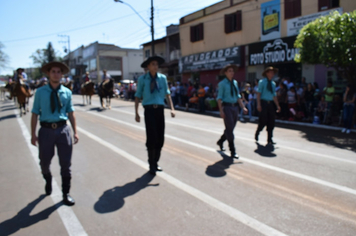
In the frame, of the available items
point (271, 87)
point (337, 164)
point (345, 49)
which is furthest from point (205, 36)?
point (337, 164)

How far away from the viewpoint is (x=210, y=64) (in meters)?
24.7

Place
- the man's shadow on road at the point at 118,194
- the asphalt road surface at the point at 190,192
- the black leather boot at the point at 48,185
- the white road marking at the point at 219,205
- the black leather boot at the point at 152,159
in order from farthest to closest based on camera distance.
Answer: the black leather boot at the point at 152,159 < the black leather boot at the point at 48,185 < the man's shadow on road at the point at 118,194 < the asphalt road surface at the point at 190,192 < the white road marking at the point at 219,205

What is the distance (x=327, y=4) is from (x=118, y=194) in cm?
1582

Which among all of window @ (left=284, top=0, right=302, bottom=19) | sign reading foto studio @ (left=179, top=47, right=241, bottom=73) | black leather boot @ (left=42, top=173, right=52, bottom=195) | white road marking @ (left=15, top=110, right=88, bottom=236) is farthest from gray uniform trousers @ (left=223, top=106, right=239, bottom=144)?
sign reading foto studio @ (left=179, top=47, right=241, bottom=73)

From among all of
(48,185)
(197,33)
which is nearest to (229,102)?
(48,185)

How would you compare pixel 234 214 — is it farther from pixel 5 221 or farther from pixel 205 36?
pixel 205 36

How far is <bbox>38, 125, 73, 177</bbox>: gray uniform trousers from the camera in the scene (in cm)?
412

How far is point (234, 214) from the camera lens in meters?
3.79

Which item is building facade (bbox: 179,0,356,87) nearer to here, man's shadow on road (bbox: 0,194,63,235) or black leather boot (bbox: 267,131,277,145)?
black leather boot (bbox: 267,131,277,145)

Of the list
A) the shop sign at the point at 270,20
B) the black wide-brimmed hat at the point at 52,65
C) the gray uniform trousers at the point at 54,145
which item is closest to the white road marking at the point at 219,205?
the gray uniform trousers at the point at 54,145

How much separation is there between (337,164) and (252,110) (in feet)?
29.7

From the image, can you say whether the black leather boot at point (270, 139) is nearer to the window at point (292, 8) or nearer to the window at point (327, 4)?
the window at point (327, 4)

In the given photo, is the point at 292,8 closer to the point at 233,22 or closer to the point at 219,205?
the point at 233,22

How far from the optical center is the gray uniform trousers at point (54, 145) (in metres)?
4.12
